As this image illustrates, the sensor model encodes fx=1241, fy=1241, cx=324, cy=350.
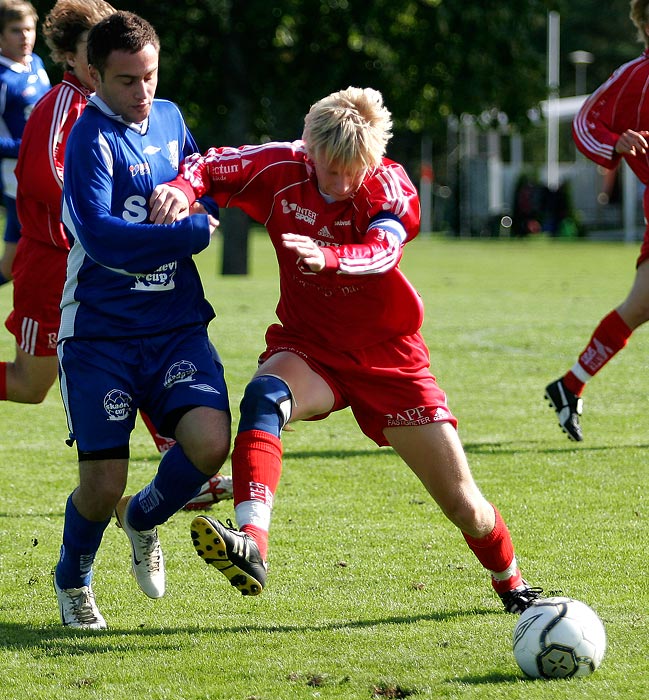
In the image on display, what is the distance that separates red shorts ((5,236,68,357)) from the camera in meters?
6.05

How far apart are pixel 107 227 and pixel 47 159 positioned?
5.48 ft

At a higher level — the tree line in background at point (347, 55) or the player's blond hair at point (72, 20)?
the player's blond hair at point (72, 20)

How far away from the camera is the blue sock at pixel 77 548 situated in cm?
446

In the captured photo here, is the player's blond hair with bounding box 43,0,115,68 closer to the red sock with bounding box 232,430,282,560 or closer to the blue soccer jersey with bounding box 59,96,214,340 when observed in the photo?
the blue soccer jersey with bounding box 59,96,214,340

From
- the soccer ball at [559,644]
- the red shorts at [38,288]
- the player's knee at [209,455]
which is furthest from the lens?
the red shorts at [38,288]

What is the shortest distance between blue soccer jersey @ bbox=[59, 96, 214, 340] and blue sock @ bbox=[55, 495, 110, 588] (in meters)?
0.67

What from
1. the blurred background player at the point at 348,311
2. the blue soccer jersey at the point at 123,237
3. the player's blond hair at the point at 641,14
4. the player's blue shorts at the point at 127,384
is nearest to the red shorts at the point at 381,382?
the blurred background player at the point at 348,311

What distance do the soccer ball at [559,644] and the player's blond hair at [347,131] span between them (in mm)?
1612

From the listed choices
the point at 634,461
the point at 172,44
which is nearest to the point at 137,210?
the point at 634,461

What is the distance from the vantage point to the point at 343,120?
4148 mm

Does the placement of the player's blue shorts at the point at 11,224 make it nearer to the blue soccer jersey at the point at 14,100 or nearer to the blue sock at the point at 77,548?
the blue soccer jersey at the point at 14,100

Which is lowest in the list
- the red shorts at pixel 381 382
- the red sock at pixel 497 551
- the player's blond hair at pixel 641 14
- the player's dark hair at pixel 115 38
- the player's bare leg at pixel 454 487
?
the red sock at pixel 497 551

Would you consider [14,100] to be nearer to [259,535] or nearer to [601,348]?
[601,348]

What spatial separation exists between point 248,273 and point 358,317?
18.4 m
